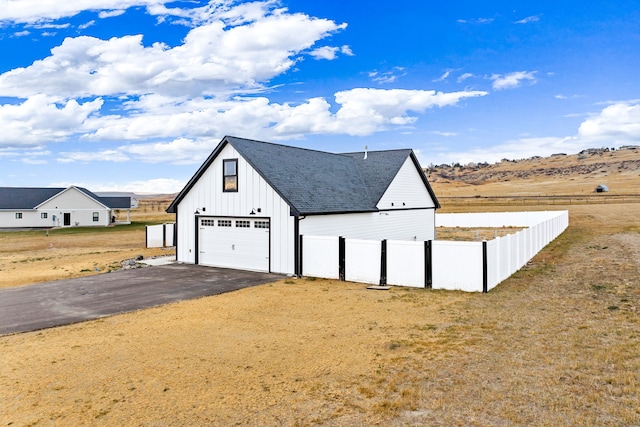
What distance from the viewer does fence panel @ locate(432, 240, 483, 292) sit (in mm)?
14797

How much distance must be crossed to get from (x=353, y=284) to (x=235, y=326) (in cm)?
632

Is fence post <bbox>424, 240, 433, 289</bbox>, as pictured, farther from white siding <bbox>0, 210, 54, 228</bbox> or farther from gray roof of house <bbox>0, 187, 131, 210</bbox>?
white siding <bbox>0, 210, 54, 228</bbox>

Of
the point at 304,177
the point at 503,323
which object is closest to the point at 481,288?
the point at 503,323

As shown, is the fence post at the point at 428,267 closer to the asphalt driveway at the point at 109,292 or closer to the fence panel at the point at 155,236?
the asphalt driveway at the point at 109,292

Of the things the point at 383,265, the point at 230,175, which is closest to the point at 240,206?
the point at 230,175

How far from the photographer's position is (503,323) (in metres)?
10.9

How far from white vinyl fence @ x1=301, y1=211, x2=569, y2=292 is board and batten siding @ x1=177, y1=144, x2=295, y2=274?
106cm

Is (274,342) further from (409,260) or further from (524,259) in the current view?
(524,259)

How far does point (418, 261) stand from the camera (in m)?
15.8

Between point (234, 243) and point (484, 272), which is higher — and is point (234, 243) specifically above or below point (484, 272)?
above

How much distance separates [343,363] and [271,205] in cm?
1172

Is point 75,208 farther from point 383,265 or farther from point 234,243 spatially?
point 383,265

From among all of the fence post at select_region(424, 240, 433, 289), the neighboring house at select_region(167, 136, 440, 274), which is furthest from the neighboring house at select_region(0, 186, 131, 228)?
the fence post at select_region(424, 240, 433, 289)

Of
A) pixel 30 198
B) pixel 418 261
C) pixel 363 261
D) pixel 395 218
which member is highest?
pixel 30 198
